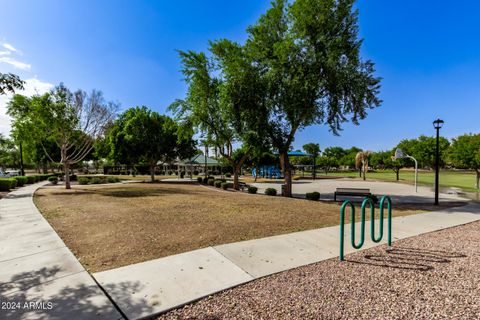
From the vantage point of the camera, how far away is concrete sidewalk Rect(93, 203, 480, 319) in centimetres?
318

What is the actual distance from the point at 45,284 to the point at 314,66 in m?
14.1

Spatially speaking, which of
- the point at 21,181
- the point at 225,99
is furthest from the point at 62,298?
the point at 21,181

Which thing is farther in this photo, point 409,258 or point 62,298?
point 409,258

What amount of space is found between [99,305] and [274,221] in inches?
216

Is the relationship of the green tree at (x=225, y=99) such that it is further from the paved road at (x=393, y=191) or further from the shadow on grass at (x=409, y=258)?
the shadow on grass at (x=409, y=258)

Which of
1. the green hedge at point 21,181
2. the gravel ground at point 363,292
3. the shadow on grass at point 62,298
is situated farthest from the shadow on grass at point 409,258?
the green hedge at point 21,181

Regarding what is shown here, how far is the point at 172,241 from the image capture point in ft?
18.1

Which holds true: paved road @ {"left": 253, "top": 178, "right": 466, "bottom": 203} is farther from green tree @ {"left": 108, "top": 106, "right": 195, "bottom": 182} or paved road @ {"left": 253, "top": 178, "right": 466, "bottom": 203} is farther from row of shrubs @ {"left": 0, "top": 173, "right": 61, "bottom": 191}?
row of shrubs @ {"left": 0, "top": 173, "right": 61, "bottom": 191}

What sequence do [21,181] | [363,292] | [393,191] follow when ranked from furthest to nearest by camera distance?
[21,181] → [393,191] → [363,292]

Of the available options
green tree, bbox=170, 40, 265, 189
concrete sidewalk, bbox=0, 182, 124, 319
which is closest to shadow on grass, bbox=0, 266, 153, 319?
concrete sidewalk, bbox=0, 182, 124, 319

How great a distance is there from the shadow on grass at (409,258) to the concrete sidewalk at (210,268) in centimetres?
48

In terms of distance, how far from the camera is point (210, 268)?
4.12 m

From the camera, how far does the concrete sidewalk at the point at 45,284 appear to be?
9.35 feet

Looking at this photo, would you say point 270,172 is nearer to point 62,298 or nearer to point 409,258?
point 409,258
